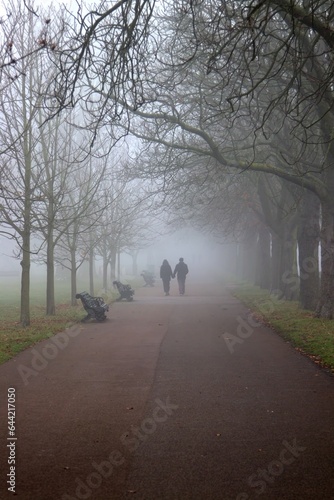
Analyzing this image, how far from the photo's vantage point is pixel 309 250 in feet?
66.5

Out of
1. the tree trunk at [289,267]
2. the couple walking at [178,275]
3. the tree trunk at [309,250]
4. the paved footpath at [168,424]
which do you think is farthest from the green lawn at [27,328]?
the tree trunk at [289,267]

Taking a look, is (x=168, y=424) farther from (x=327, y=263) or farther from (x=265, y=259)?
(x=265, y=259)

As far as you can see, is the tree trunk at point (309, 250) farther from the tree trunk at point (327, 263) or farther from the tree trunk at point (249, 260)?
the tree trunk at point (249, 260)

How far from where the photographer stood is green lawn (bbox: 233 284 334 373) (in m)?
10.8

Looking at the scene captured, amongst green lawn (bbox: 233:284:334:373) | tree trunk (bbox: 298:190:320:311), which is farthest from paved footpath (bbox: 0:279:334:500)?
tree trunk (bbox: 298:190:320:311)

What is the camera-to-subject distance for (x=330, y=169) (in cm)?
1638

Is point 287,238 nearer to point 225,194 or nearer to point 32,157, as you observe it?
point 225,194

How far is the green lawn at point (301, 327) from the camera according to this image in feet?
35.3

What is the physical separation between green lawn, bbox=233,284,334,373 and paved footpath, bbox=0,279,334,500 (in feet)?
1.38

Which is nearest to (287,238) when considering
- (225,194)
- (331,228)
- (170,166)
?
(225,194)

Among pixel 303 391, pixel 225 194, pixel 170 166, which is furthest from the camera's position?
pixel 225 194

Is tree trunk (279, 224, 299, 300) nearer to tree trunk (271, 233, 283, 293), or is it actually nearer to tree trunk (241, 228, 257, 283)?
tree trunk (271, 233, 283, 293)

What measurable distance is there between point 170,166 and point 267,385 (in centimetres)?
933

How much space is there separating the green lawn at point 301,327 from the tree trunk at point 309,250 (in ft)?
2.02
